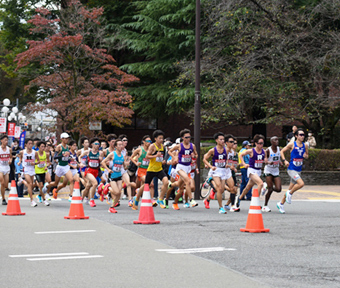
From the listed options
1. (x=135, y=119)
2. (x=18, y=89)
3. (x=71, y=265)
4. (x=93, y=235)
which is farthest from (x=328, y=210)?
(x=18, y=89)

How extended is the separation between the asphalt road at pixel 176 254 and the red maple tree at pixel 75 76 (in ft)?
48.8

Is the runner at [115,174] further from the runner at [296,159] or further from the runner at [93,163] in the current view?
the runner at [296,159]

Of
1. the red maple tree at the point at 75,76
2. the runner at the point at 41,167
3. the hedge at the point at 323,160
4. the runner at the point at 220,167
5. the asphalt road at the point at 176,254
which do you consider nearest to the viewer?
the asphalt road at the point at 176,254

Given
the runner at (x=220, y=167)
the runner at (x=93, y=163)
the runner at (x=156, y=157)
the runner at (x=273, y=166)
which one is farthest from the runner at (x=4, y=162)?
the runner at (x=273, y=166)

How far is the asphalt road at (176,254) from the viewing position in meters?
7.02

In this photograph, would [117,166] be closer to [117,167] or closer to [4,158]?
[117,167]

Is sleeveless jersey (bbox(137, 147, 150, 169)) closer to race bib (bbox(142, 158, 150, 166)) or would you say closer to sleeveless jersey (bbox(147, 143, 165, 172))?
race bib (bbox(142, 158, 150, 166))

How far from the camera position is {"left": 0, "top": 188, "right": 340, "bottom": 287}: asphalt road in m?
7.02

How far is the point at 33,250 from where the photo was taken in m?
9.12

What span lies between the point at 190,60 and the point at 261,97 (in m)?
5.13

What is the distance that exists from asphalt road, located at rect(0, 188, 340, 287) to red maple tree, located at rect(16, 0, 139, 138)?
14.9 metres

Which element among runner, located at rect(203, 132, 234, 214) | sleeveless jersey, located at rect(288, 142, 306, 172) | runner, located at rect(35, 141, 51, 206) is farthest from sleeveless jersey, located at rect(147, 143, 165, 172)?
runner, located at rect(35, 141, 51, 206)

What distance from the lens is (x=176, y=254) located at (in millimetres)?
8805

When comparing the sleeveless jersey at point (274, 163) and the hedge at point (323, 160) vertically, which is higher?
the hedge at point (323, 160)
